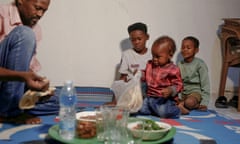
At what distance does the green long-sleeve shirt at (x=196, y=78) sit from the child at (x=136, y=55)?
29 cm

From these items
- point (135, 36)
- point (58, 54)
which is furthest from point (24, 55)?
point (58, 54)

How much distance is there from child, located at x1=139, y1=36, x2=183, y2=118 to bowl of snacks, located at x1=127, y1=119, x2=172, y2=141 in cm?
57

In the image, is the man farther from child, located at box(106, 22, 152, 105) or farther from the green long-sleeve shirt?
the green long-sleeve shirt

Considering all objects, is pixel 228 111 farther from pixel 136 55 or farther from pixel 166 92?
pixel 136 55

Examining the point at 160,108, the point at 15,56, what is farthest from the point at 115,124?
the point at 160,108

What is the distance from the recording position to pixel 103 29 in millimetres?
2686

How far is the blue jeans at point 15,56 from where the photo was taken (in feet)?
4.72

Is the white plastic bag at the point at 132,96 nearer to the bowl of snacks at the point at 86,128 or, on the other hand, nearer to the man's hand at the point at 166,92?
the man's hand at the point at 166,92

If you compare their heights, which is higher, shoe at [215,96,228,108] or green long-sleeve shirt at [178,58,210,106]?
green long-sleeve shirt at [178,58,210,106]

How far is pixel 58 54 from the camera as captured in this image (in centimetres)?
264

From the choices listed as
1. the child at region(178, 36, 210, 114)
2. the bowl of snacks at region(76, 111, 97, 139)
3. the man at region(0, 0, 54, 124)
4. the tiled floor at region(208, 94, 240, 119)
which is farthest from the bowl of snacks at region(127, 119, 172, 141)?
the child at region(178, 36, 210, 114)

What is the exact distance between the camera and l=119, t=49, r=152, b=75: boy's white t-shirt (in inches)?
91.9

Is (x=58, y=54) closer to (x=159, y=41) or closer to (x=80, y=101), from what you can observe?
(x=80, y=101)

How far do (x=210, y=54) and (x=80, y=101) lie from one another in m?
1.19
